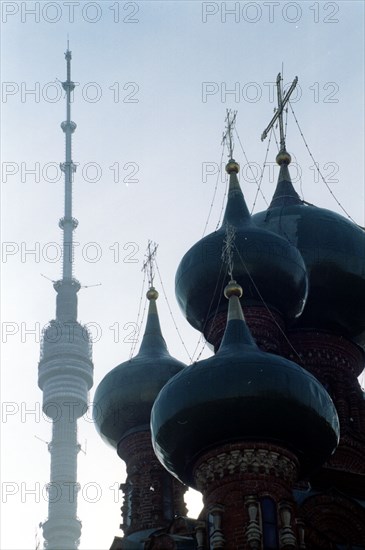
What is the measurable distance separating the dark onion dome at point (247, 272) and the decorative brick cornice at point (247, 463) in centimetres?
486

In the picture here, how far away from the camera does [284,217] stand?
2592 centimetres

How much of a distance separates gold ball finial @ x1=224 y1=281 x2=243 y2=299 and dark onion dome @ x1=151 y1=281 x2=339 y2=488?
5.31 feet

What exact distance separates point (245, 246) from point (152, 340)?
12.2 ft

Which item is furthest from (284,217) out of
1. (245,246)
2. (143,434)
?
(143,434)

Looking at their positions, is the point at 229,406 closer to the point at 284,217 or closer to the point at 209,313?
the point at 209,313

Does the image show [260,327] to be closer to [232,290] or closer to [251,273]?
[251,273]

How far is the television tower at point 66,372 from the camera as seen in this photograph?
8738 cm

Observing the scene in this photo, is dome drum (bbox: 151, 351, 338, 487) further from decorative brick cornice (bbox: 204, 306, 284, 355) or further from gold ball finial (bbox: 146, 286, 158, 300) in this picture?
gold ball finial (bbox: 146, 286, 158, 300)

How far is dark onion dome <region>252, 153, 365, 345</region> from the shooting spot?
24859mm

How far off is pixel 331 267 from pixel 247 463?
23.8 feet

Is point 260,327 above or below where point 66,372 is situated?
below

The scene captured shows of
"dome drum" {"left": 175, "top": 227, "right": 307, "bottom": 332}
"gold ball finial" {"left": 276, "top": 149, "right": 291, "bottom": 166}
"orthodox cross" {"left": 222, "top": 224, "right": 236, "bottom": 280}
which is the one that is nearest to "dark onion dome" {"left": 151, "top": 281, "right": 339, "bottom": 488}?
"orthodox cross" {"left": 222, "top": 224, "right": 236, "bottom": 280}

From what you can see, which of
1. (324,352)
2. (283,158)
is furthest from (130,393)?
(283,158)

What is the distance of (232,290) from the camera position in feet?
69.5
